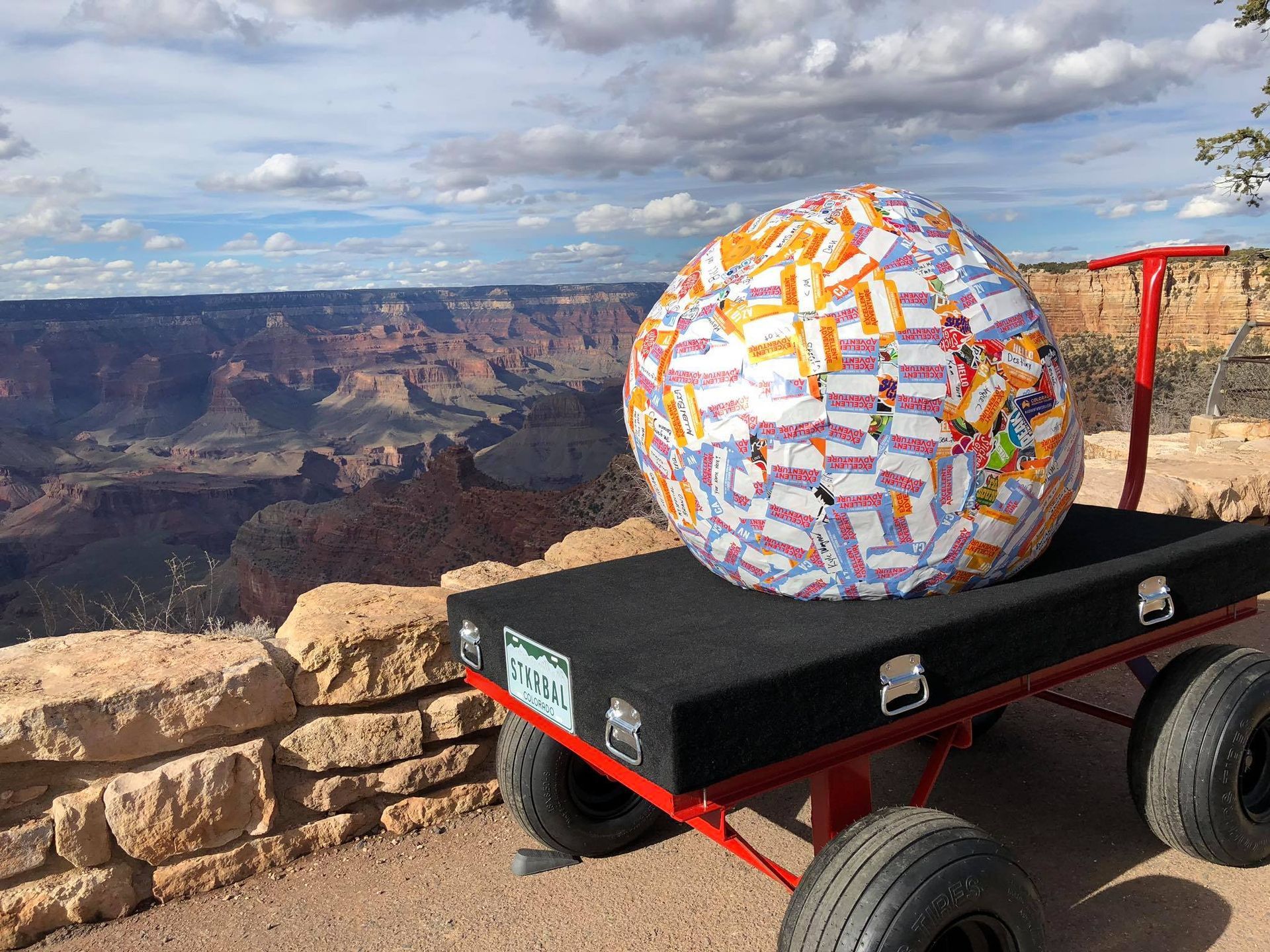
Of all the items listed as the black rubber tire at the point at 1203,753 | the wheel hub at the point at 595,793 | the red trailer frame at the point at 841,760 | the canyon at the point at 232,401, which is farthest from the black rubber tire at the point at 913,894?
the canyon at the point at 232,401

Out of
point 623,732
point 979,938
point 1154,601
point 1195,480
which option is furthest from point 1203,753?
point 1195,480

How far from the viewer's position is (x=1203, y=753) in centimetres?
270

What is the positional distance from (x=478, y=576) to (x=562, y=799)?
1.08 meters

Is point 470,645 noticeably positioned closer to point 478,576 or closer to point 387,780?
point 387,780

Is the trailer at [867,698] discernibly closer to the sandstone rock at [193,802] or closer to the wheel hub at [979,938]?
the wheel hub at [979,938]

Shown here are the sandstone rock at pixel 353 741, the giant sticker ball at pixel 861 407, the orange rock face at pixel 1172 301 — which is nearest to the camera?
the giant sticker ball at pixel 861 407

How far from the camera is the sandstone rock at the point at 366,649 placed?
3236mm

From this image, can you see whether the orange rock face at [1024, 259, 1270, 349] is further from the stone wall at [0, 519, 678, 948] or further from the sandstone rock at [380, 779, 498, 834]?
the stone wall at [0, 519, 678, 948]

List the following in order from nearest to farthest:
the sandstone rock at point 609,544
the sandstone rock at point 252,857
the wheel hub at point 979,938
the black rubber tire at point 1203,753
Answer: the wheel hub at point 979,938, the black rubber tire at point 1203,753, the sandstone rock at point 252,857, the sandstone rock at point 609,544

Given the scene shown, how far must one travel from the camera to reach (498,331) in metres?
152

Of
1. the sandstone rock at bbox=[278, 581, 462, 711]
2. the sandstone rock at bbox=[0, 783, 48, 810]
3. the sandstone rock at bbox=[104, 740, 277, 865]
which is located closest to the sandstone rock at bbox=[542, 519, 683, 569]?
the sandstone rock at bbox=[278, 581, 462, 711]

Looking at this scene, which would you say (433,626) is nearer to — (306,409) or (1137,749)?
(1137,749)

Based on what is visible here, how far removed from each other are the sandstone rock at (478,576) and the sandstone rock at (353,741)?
56cm

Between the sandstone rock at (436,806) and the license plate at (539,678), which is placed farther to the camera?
the sandstone rock at (436,806)
